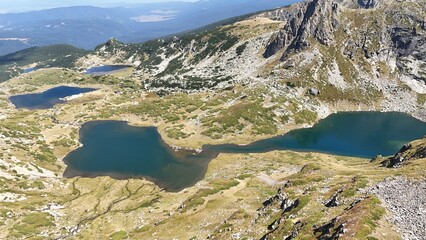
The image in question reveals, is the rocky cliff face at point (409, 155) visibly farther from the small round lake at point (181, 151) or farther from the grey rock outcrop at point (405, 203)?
the small round lake at point (181, 151)

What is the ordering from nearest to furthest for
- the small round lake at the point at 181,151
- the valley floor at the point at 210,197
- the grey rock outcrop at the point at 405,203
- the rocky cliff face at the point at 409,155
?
the grey rock outcrop at the point at 405,203 < the valley floor at the point at 210,197 < the rocky cliff face at the point at 409,155 < the small round lake at the point at 181,151

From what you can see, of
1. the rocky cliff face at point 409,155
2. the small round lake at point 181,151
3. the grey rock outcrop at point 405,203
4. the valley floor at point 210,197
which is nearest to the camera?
the grey rock outcrop at point 405,203

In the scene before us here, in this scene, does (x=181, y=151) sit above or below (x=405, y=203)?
below

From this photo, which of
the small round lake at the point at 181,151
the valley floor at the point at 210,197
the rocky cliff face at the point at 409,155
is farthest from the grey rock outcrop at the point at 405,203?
the small round lake at the point at 181,151

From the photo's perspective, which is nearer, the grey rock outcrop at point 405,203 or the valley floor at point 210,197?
the grey rock outcrop at point 405,203

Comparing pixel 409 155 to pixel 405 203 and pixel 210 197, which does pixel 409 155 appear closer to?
pixel 405 203

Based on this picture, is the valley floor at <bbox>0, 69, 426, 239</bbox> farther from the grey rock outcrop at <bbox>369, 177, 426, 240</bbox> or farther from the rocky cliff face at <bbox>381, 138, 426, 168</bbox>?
the rocky cliff face at <bbox>381, 138, 426, 168</bbox>

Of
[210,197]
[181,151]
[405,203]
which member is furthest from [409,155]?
[181,151]

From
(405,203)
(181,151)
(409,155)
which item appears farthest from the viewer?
(181,151)

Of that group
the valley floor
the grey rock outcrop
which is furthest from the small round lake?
the grey rock outcrop
